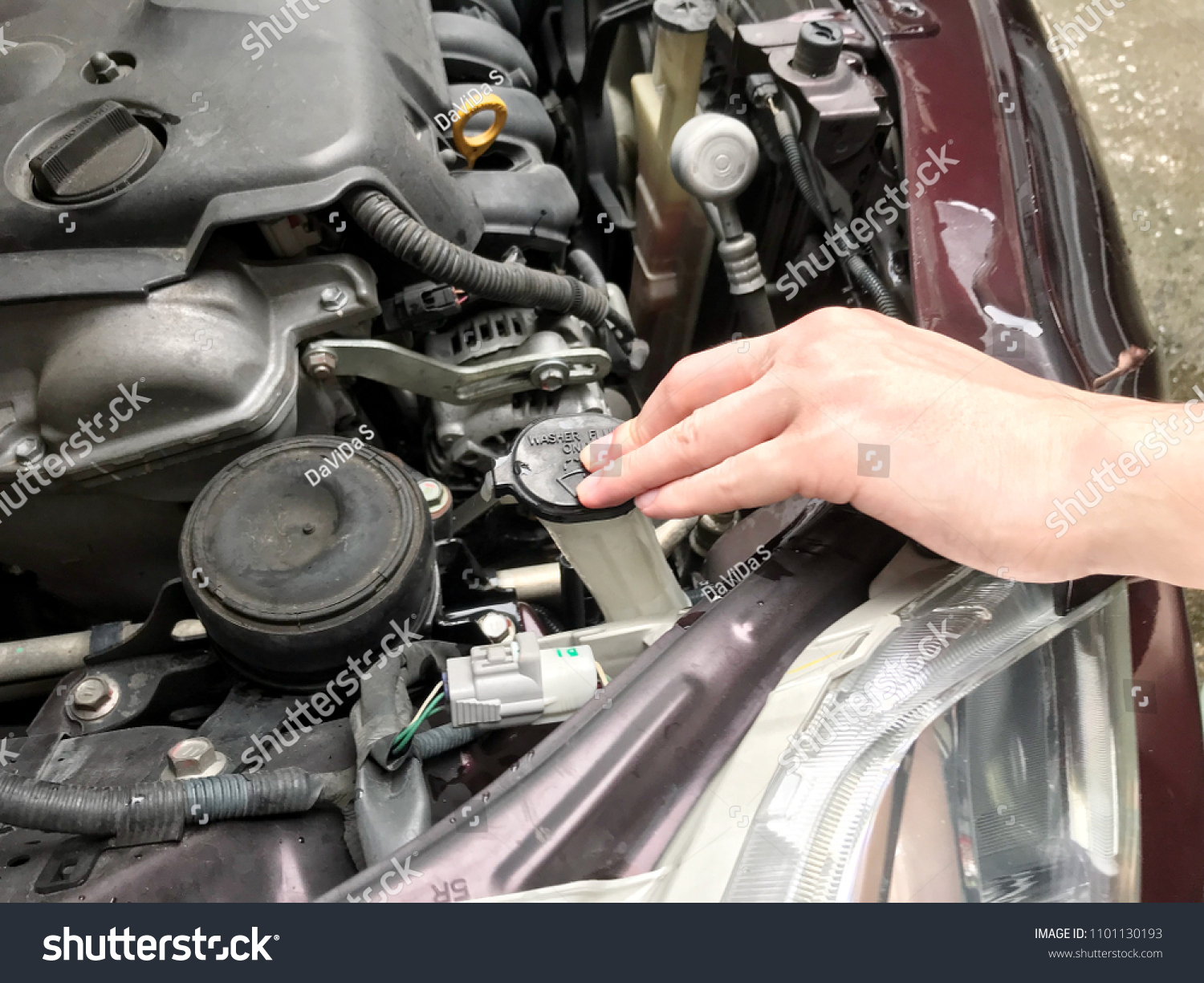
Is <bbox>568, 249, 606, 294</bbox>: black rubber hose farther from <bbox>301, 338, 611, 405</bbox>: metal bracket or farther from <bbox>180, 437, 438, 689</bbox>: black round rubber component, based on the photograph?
<bbox>180, 437, 438, 689</bbox>: black round rubber component

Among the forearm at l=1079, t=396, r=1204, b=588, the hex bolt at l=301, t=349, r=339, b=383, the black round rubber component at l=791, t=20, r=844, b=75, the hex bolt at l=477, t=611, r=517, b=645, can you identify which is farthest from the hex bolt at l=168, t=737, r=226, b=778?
the black round rubber component at l=791, t=20, r=844, b=75

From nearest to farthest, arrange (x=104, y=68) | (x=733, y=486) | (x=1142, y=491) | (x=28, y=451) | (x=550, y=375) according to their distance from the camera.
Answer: (x=1142, y=491), (x=733, y=486), (x=28, y=451), (x=104, y=68), (x=550, y=375)

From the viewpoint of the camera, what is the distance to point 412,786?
703 mm

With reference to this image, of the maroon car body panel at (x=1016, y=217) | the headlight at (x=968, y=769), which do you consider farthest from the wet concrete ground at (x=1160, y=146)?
the headlight at (x=968, y=769)

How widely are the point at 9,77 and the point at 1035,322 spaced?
53.0 inches

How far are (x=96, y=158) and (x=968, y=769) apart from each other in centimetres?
113

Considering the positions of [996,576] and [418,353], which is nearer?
[996,576]

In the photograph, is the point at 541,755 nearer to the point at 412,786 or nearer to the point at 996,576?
the point at 412,786

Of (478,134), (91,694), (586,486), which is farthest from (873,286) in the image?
(91,694)

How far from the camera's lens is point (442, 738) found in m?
0.77

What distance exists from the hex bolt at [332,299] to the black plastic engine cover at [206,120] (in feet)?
0.28

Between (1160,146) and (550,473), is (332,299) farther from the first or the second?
(1160,146)

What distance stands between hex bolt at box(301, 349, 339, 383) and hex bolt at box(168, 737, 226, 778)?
45 centimetres

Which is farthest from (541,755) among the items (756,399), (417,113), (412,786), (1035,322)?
(417,113)
